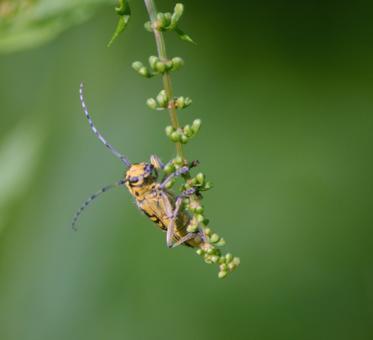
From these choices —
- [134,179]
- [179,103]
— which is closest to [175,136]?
[179,103]

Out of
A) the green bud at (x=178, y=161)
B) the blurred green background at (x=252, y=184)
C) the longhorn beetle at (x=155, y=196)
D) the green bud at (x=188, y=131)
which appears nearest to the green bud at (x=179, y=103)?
the green bud at (x=188, y=131)

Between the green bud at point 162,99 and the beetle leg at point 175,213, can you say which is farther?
the beetle leg at point 175,213

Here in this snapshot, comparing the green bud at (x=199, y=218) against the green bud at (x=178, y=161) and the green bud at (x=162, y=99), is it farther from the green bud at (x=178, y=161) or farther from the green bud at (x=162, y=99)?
the green bud at (x=162, y=99)

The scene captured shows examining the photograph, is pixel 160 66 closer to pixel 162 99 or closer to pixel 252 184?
pixel 162 99

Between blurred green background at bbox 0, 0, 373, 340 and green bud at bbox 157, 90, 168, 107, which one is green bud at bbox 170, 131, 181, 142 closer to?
green bud at bbox 157, 90, 168, 107

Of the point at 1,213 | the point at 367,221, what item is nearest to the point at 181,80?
the point at 367,221

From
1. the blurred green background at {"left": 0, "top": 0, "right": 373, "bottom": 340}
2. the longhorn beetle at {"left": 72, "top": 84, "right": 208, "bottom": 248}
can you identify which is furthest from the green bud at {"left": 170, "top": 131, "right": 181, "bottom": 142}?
the blurred green background at {"left": 0, "top": 0, "right": 373, "bottom": 340}

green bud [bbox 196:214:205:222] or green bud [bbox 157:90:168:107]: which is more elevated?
green bud [bbox 157:90:168:107]

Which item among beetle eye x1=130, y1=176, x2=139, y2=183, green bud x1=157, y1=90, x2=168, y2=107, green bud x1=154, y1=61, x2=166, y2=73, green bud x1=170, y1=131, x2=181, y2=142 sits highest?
beetle eye x1=130, y1=176, x2=139, y2=183
